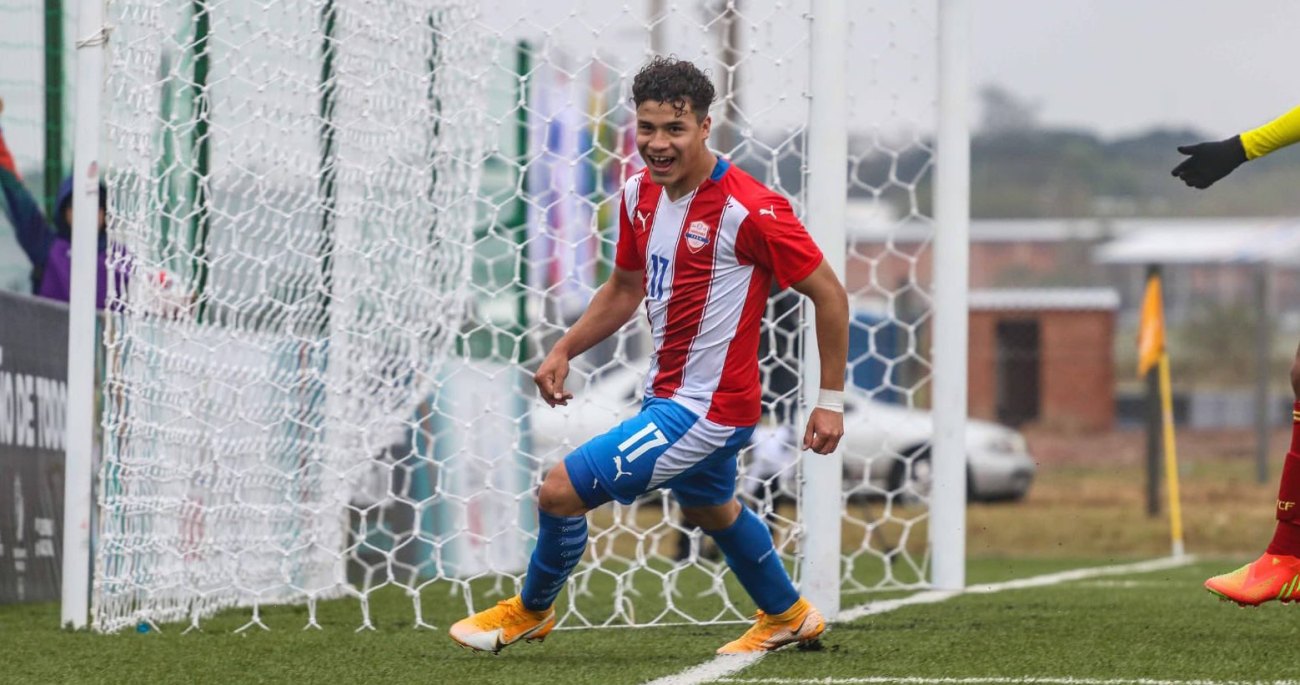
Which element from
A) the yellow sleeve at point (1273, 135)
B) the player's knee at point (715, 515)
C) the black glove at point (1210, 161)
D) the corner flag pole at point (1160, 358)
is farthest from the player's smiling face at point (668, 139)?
the corner flag pole at point (1160, 358)

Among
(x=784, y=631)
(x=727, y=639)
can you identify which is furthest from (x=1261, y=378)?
(x=784, y=631)

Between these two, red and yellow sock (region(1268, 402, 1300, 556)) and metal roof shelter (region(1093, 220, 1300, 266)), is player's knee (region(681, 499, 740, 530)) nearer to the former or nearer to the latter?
red and yellow sock (region(1268, 402, 1300, 556))

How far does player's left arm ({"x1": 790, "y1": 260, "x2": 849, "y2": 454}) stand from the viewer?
4879 millimetres

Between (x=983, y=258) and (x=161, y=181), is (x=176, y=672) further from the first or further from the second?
(x=983, y=258)

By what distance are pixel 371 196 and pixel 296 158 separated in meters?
0.32

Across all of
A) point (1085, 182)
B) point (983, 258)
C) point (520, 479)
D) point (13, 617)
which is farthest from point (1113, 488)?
point (1085, 182)

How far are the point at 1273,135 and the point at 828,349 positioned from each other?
151 centimetres

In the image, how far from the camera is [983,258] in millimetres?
46969

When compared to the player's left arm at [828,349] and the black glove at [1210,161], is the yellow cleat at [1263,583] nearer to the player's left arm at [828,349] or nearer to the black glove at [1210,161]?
the black glove at [1210,161]

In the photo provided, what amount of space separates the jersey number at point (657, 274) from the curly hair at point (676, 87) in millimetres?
405

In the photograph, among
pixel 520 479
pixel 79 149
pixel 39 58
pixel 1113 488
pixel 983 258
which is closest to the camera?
pixel 79 149

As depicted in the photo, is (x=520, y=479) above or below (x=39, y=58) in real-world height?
below

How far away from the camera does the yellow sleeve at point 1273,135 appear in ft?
17.4

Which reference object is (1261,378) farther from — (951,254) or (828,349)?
(828,349)
